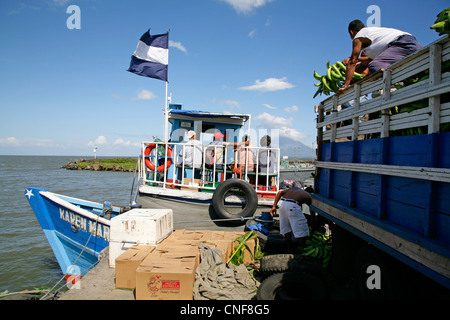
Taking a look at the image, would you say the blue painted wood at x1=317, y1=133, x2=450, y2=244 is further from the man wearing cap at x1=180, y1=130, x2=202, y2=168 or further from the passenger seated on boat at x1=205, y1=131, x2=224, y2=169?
the man wearing cap at x1=180, y1=130, x2=202, y2=168

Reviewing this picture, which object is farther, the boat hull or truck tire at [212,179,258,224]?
truck tire at [212,179,258,224]

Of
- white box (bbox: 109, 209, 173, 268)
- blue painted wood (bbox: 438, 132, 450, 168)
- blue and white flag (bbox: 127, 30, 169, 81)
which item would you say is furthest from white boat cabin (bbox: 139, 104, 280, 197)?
blue painted wood (bbox: 438, 132, 450, 168)

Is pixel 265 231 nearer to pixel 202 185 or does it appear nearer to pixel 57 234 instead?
pixel 202 185

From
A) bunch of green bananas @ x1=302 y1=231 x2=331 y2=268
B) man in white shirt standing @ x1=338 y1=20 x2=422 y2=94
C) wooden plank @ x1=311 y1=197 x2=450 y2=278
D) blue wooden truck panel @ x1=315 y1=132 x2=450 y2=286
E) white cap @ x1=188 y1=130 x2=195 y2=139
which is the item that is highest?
man in white shirt standing @ x1=338 y1=20 x2=422 y2=94

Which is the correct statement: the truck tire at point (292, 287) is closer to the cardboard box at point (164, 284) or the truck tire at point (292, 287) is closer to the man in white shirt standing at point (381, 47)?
the cardboard box at point (164, 284)

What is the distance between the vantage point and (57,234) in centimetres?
759

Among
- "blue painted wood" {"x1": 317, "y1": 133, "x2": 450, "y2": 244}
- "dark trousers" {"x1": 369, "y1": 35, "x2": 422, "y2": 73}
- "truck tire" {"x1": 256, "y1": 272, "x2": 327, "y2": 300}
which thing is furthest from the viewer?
"dark trousers" {"x1": 369, "y1": 35, "x2": 422, "y2": 73}

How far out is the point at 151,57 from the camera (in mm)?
8312

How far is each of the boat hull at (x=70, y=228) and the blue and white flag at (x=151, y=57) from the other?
14.3 feet

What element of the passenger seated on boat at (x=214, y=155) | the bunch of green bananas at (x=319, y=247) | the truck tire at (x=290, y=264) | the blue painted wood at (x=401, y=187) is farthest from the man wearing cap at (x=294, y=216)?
the passenger seated on boat at (x=214, y=155)

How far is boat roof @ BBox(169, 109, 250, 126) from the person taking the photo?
8.45 m

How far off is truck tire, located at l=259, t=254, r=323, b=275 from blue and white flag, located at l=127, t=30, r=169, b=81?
644 cm
